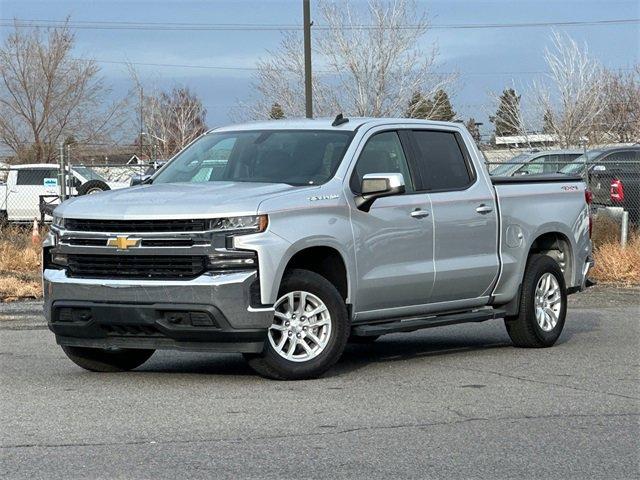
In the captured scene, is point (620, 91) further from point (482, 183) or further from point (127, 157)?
point (482, 183)

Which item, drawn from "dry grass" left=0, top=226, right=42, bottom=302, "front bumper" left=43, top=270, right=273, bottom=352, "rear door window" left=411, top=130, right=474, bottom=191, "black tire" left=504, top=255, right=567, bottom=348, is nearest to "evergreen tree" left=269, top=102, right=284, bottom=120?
"dry grass" left=0, top=226, right=42, bottom=302

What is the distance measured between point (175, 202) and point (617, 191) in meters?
14.3

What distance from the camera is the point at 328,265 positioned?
9.43 m

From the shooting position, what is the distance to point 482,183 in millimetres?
10781

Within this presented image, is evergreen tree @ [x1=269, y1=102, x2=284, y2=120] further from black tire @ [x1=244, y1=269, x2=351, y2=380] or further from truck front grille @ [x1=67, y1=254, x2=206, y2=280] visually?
truck front grille @ [x1=67, y1=254, x2=206, y2=280]

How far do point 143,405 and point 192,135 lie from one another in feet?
175

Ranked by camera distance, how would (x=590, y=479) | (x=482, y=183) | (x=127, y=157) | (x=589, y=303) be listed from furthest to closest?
(x=127, y=157), (x=589, y=303), (x=482, y=183), (x=590, y=479)

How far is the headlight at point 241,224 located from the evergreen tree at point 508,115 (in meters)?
37.7

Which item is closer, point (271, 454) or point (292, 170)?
point (271, 454)

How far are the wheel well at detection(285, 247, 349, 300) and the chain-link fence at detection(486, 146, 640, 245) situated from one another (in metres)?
10.3

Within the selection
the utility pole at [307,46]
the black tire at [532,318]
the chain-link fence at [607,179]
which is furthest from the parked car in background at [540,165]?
the black tire at [532,318]

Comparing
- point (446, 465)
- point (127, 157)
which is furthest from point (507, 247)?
point (127, 157)

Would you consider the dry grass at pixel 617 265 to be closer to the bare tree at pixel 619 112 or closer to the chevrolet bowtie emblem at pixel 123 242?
the chevrolet bowtie emblem at pixel 123 242

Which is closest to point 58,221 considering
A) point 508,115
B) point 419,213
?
point 419,213
